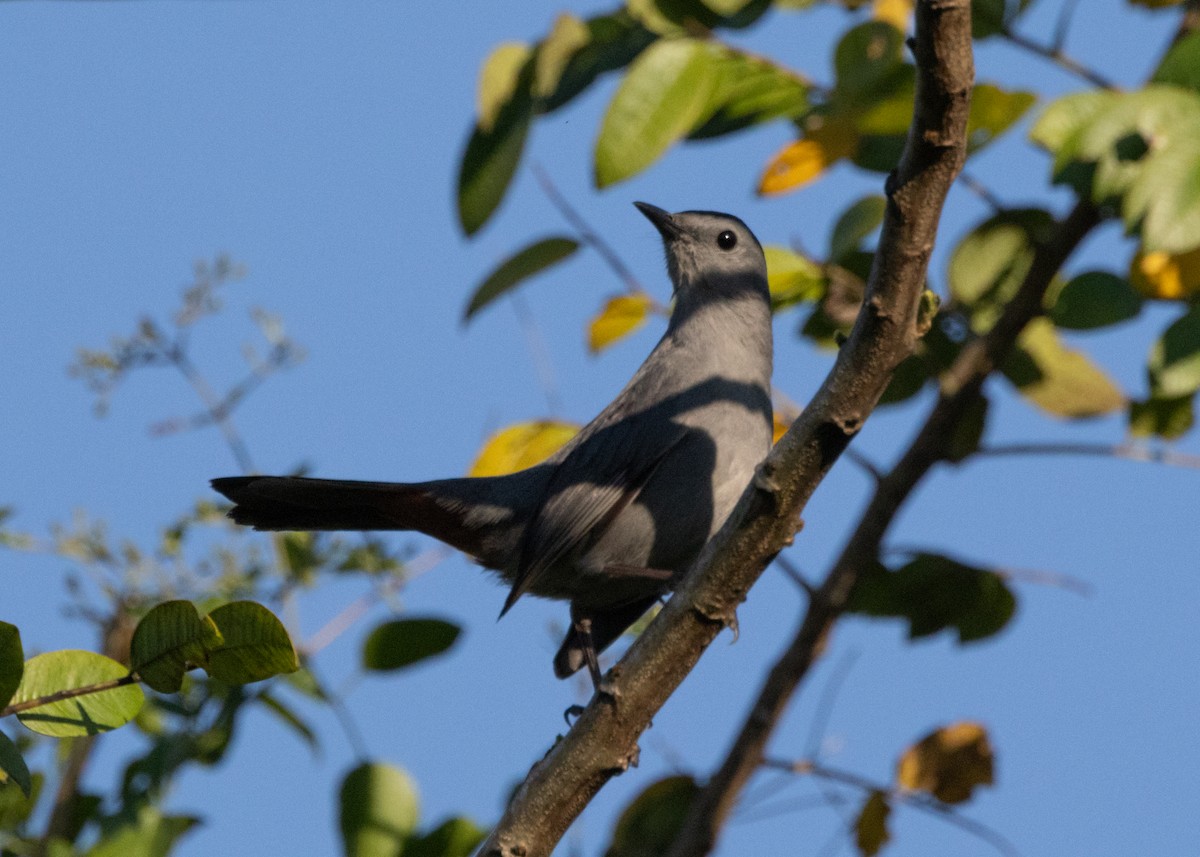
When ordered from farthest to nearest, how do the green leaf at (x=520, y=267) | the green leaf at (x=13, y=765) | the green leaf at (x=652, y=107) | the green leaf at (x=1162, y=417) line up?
the green leaf at (x=520, y=267) < the green leaf at (x=1162, y=417) < the green leaf at (x=652, y=107) < the green leaf at (x=13, y=765)

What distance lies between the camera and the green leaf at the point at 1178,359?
10.6ft

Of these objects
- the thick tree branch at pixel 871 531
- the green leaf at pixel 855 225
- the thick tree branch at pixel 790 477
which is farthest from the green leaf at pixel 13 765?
the green leaf at pixel 855 225

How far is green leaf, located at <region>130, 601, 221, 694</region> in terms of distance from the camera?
218 centimetres

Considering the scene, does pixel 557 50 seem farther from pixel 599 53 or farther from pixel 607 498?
pixel 607 498

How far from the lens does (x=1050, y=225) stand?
3896 mm

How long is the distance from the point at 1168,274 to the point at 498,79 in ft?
6.33

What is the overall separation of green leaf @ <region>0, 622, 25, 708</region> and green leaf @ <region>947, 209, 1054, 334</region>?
9.27 feet

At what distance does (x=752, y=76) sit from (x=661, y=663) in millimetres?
A: 1817

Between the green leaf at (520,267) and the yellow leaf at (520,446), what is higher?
the green leaf at (520,267)

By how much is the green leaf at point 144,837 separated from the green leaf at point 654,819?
1446mm

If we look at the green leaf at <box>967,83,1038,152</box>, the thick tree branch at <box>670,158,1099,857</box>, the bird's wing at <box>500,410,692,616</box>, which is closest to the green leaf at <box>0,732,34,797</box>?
the thick tree branch at <box>670,158,1099,857</box>

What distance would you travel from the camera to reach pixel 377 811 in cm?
322

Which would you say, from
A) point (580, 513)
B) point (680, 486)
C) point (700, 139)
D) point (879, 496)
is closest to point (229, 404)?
point (580, 513)

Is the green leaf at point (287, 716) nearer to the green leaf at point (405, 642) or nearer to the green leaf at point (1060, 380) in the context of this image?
the green leaf at point (405, 642)
